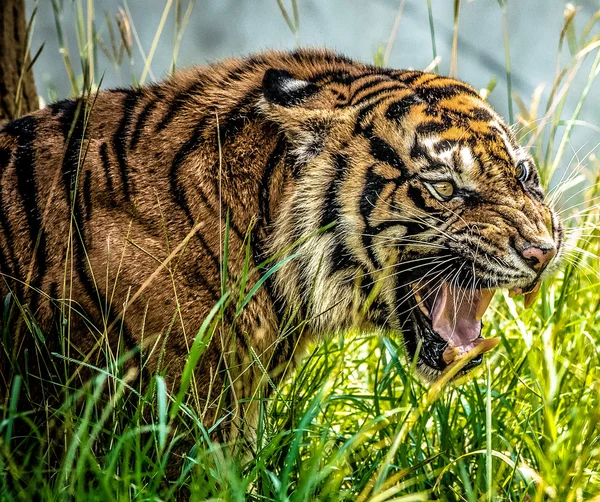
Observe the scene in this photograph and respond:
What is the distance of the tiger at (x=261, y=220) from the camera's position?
2.52 meters

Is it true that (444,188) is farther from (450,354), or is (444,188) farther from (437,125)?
(450,354)

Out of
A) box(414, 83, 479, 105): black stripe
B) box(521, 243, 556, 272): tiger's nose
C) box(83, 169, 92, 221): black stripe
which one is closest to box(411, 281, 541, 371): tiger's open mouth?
box(521, 243, 556, 272): tiger's nose

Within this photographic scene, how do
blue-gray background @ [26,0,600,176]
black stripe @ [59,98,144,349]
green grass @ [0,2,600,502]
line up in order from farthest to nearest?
blue-gray background @ [26,0,600,176], black stripe @ [59,98,144,349], green grass @ [0,2,600,502]

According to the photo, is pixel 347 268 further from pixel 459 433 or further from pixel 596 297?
pixel 596 297

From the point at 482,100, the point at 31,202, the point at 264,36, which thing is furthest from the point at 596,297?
the point at 264,36

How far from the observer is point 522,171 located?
2754 millimetres

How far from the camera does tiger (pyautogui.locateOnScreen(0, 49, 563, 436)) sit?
8.27ft

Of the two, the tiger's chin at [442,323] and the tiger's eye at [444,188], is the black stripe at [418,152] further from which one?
the tiger's chin at [442,323]

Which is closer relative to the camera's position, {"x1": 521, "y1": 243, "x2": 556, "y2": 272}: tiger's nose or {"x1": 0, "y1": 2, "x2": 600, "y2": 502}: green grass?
{"x1": 0, "y1": 2, "x2": 600, "y2": 502}: green grass

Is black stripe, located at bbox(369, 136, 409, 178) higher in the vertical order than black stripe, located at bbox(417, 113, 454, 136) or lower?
lower

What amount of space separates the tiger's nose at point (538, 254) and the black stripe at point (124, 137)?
1.20m

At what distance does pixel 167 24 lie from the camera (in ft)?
29.2

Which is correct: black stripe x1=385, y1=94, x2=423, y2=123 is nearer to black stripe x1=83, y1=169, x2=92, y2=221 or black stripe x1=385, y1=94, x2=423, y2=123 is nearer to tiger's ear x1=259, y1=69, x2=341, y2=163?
tiger's ear x1=259, y1=69, x2=341, y2=163

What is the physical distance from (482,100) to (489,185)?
0.42 metres
